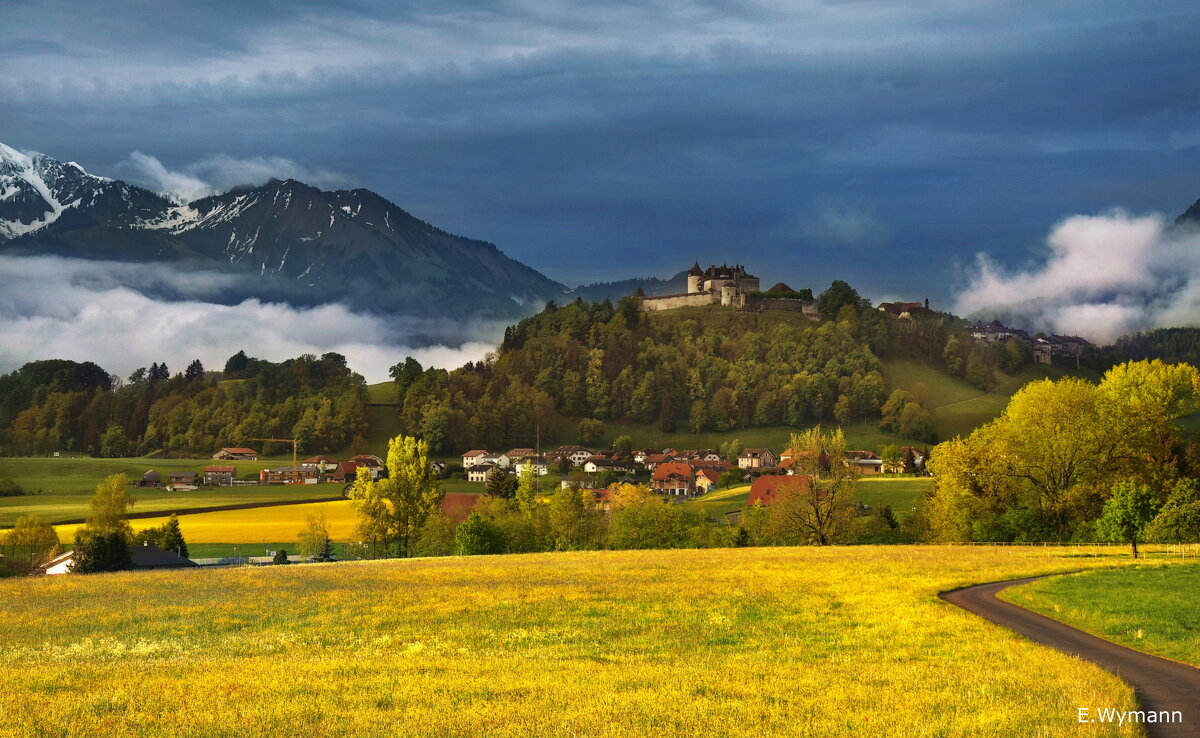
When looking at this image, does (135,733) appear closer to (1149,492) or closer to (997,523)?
(1149,492)

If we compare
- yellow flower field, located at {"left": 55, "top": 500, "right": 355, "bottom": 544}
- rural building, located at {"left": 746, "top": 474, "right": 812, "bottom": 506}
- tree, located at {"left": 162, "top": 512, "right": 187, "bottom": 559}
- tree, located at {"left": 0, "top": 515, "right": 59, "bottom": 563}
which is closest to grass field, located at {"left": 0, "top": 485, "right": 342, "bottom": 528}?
yellow flower field, located at {"left": 55, "top": 500, "right": 355, "bottom": 544}

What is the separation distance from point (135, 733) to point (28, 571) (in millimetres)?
89130

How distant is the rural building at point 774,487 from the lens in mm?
102500

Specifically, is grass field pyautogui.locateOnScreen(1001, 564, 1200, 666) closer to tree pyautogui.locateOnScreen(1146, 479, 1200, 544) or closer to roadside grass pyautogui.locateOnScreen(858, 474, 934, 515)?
tree pyautogui.locateOnScreen(1146, 479, 1200, 544)

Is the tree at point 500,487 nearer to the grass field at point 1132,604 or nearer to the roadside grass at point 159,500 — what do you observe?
the roadside grass at point 159,500

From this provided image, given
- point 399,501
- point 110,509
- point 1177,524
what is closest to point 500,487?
point 399,501

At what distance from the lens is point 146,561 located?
9862 centimetres

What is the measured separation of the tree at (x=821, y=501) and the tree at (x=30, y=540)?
74.4 meters

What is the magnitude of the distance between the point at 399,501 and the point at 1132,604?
86.3m

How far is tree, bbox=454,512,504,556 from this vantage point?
100 m

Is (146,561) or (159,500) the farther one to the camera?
(159,500)

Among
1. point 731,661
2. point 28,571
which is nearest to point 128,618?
point 731,661

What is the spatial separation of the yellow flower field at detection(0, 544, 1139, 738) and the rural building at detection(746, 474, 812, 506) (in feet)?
158

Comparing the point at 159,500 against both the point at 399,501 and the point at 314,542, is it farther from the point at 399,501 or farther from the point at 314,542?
the point at 399,501
